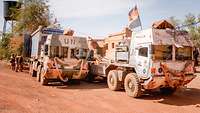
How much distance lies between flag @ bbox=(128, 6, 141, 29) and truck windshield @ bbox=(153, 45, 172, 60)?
11.0 ft

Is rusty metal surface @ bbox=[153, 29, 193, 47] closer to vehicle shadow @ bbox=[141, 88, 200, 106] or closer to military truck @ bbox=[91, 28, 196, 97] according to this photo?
military truck @ bbox=[91, 28, 196, 97]

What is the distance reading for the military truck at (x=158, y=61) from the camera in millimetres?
12062

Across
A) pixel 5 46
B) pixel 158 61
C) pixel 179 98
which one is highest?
pixel 5 46

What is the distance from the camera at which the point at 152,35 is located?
12.2 meters

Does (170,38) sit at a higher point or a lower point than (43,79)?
higher

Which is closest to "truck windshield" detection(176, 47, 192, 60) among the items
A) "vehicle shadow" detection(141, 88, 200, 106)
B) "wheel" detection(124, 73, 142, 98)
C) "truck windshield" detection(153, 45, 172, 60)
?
"truck windshield" detection(153, 45, 172, 60)

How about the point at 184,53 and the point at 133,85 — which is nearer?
the point at 184,53

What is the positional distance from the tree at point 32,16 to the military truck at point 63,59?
55.6 ft

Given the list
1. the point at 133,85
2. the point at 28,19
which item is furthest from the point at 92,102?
the point at 28,19

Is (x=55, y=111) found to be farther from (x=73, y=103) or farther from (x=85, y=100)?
(x=85, y=100)

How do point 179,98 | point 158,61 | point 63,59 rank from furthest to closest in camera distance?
point 63,59
point 179,98
point 158,61

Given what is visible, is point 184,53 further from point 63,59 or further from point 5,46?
point 5,46

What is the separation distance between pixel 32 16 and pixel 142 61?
76.9ft

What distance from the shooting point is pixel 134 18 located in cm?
1583
